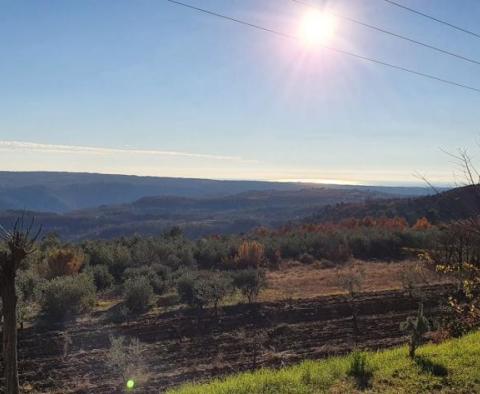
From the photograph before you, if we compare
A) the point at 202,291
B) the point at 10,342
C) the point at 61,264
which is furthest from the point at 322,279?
the point at 10,342

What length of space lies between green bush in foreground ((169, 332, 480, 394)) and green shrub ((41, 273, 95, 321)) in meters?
15.6

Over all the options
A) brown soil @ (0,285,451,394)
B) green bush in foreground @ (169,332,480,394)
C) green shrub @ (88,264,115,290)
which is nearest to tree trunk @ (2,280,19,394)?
green bush in foreground @ (169,332,480,394)

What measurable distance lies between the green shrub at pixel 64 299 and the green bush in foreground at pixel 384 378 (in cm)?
1563

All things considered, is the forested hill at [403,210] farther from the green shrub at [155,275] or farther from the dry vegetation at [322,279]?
the green shrub at [155,275]

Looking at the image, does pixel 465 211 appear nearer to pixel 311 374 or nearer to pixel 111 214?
pixel 311 374

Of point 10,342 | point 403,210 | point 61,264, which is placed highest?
point 403,210

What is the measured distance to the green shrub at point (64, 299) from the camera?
74.0 ft

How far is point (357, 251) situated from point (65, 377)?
38.5m

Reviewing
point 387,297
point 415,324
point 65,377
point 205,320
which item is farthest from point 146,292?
point 415,324

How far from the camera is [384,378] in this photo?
8.23 metres

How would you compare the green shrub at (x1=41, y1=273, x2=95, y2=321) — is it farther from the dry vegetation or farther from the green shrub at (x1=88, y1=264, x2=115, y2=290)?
the dry vegetation

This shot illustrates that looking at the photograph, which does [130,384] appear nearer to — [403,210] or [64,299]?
[64,299]

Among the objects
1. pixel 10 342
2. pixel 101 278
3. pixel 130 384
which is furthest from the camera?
pixel 101 278

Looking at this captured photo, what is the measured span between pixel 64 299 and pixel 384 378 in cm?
1778
